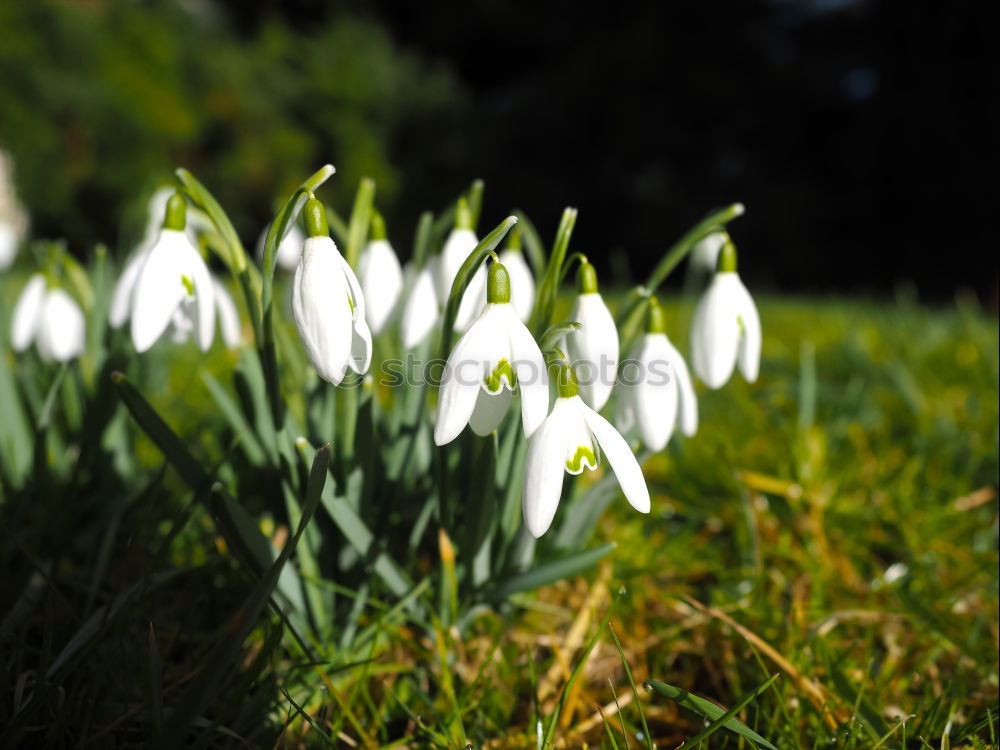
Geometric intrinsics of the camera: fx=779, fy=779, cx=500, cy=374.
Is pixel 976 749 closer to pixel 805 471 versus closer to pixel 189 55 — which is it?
pixel 805 471

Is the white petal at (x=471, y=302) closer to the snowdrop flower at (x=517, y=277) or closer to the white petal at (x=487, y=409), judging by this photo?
the snowdrop flower at (x=517, y=277)

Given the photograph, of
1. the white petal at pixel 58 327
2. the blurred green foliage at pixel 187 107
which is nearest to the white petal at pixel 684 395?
the white petal at pixel 58 327

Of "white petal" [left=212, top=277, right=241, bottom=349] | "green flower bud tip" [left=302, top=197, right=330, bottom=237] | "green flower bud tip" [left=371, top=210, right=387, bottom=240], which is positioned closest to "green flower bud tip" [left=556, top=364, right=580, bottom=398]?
"green flower bud tip" [left=302, top=197, right=330, bottom=237]

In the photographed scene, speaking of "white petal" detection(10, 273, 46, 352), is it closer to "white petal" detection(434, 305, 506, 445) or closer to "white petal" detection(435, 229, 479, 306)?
"white petal" detection(435, 229, 479, 306)

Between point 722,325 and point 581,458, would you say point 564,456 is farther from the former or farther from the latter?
point 722,325

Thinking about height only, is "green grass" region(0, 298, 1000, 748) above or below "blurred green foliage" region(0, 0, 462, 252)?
below

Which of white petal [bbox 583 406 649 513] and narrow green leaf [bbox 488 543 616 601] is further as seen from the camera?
narrow green leaf [bbox 488 543 616 601]

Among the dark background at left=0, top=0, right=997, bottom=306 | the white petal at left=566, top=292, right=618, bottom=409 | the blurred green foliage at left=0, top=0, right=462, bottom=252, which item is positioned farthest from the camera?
the dark background at left=0, top=0, right=997, bottom=306

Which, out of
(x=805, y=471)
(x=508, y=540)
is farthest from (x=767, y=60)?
(x=508, y=540)
